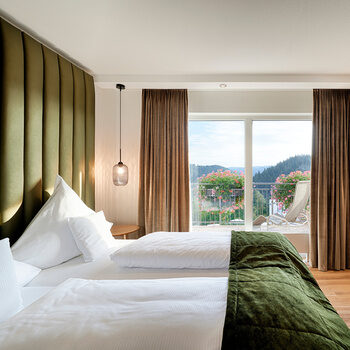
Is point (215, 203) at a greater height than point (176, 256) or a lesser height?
greater

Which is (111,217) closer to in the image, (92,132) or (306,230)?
(92,132)

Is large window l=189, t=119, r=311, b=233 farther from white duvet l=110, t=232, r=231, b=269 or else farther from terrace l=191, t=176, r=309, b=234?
white duvet l=110, t=232, r=231, b=269

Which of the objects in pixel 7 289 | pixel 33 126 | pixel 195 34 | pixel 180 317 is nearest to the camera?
pixel 180 317

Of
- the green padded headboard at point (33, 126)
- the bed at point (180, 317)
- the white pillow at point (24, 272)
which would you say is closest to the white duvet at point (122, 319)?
the bed at point (180, 317)

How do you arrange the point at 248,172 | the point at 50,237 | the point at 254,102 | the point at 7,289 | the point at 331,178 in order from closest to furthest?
the point at 7,289, the point at 50,237, the point at 331,178, the point at 254,102, the point at 248,172

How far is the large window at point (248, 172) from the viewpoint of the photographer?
3723 millimetres

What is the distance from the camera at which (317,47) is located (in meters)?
2.33

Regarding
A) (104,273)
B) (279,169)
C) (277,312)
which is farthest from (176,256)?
(279,169)

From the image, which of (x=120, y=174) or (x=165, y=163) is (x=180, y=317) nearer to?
(x=120, y=174)

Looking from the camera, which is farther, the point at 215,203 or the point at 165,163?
the point at 215,203

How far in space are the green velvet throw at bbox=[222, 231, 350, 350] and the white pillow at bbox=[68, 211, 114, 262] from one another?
1.05 metres

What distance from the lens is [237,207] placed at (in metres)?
3.74

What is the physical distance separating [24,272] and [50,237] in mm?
305

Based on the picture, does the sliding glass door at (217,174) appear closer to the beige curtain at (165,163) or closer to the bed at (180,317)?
the beige curtain at (165,163)
